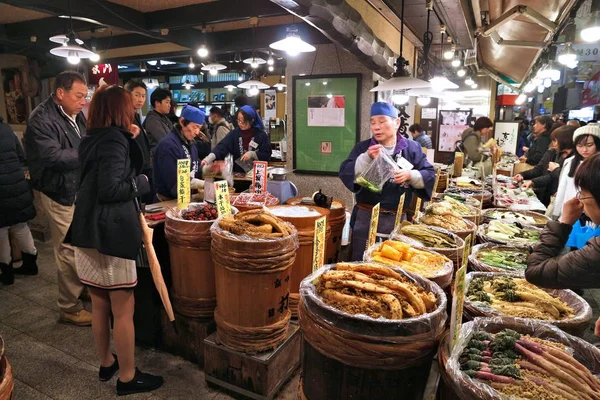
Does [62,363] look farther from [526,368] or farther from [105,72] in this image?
[105,72]

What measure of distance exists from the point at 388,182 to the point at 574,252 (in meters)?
1.90

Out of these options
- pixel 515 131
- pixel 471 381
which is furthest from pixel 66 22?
pixel 515 131

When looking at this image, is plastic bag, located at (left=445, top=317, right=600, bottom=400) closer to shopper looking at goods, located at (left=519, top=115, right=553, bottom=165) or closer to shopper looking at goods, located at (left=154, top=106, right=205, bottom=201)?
shopper looking at goods, located at (left=154, top=106, right=205, bottom=201)

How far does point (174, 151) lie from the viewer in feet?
14.1

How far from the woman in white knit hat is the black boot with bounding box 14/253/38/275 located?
6.73 metres

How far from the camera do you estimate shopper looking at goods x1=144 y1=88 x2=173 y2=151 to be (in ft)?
18.9

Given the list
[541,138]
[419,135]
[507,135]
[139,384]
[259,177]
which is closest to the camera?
[139,384]

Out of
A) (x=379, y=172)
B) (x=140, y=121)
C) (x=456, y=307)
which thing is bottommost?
(x=456, y=307)

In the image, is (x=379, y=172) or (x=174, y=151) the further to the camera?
(x=174, y=151)

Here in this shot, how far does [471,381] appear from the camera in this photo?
4.76 ft

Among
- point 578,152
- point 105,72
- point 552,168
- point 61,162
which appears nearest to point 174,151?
point 61,162

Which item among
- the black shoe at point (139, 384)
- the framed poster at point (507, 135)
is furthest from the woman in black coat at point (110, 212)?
the framed poster at point (507, 135)

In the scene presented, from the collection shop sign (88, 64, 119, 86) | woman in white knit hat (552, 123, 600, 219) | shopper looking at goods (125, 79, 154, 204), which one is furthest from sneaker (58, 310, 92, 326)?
shop sign (88, 64, 119, 86)

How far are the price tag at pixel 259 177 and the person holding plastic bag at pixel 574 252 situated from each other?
2.65m
